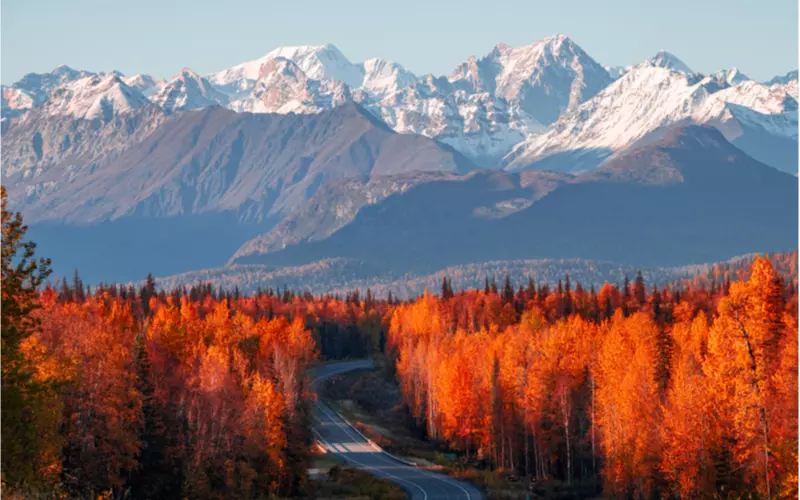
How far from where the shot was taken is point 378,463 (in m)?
120

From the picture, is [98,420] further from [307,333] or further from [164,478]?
[307,333]

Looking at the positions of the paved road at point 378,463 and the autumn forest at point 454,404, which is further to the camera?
the paved road at point 378,463

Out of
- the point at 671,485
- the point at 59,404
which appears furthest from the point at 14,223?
the point at 671,485

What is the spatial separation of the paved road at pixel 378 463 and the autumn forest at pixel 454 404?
932 centimetres

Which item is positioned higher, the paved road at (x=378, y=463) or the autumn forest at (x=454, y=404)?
the autumn forest at (x=454, y=404)

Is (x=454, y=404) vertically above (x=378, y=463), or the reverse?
(x=454, y=404)

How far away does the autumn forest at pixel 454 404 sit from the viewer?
62.0 m

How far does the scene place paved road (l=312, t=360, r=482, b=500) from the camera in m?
100

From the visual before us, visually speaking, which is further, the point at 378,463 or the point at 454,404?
the point at 454,404

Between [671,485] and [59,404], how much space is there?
4579cm

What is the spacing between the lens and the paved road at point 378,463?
100 m

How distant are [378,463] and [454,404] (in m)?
14.6

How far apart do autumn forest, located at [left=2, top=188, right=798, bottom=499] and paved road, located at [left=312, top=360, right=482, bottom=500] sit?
9.32 meters

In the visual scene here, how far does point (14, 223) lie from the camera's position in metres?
48.0
